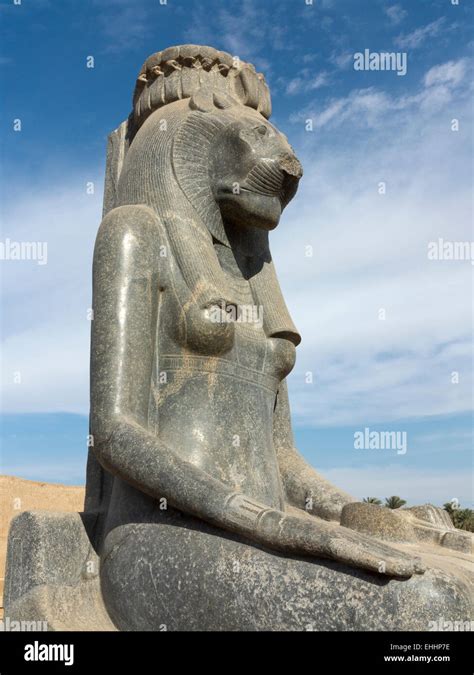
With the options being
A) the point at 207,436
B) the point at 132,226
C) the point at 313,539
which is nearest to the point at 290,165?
the point at 132,226


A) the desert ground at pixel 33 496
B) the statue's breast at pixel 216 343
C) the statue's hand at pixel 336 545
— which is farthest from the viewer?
the desert ground at pixel 33 496

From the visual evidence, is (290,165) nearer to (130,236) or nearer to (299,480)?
(130,236)

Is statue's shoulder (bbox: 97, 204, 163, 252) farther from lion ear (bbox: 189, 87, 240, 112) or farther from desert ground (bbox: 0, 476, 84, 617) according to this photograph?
desert ground (bbox: 0, 476, 84, 617)

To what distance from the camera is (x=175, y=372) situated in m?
3.89

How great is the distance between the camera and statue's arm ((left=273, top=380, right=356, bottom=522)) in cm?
423

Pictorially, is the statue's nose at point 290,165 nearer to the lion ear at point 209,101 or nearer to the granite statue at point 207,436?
the granite statue at point 207,436

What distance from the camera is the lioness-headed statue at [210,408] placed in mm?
3008

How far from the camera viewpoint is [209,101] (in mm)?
4355

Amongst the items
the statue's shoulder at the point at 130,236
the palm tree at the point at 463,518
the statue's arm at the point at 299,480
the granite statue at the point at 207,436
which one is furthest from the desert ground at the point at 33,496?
the statue's shoulder at the point at 130,236

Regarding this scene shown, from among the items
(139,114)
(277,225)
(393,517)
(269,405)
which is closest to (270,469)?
(269,405)

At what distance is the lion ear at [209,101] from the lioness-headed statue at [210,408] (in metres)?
0.02

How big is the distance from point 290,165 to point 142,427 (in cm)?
160

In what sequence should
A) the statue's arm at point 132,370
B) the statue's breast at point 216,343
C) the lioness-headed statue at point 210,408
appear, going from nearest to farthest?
1. the lioness-headed statue at point 210,408
2. the statue's arm at point 132,370
3. the statue's breast at point 216,343
